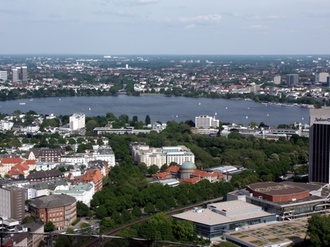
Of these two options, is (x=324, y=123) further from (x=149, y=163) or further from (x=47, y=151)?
(x=47, y=151)

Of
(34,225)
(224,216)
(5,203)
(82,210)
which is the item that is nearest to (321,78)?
(82,210)

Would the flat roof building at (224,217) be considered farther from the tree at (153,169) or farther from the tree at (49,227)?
the tree at (153,169)

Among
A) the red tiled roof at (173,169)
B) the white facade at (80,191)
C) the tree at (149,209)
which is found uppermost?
the white facade at (80,191)

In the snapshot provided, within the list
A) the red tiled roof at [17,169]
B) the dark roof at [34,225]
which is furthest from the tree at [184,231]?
the red tiled roof at [17,169]

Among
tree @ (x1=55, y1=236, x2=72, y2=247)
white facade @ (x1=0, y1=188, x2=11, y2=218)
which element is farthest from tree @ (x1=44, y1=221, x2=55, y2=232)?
tree @ (x1=55, y1=236, x2=72, y2=247)

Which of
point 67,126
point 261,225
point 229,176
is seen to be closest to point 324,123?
point 229,176
